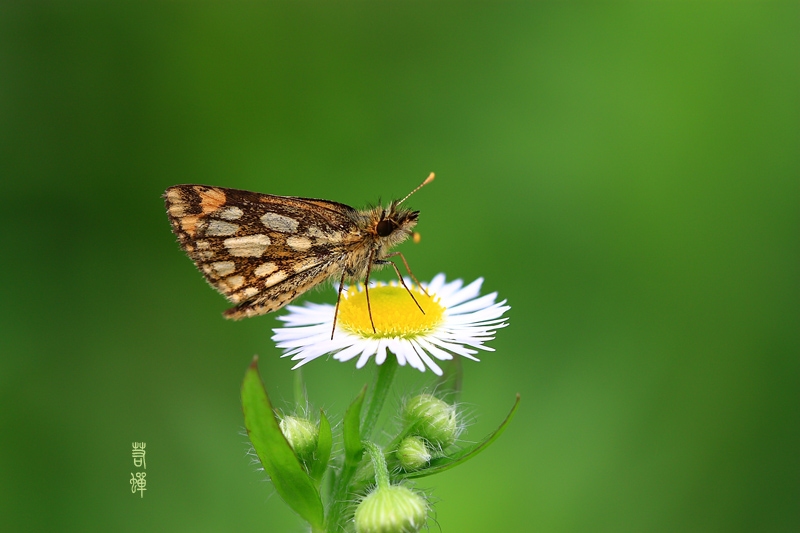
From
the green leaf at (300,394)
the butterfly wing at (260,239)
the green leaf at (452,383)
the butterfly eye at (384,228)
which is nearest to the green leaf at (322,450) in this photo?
the green leaf at (300,394)

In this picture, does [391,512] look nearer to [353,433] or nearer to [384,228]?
[353,433]

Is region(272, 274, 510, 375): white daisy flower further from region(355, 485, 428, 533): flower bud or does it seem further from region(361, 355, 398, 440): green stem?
region(355, 485, 428, 533): flower bud

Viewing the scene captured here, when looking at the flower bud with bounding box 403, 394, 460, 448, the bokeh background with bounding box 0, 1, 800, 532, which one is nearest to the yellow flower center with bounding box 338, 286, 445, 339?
the flower bud with bounding box 403, 394, 460, 448

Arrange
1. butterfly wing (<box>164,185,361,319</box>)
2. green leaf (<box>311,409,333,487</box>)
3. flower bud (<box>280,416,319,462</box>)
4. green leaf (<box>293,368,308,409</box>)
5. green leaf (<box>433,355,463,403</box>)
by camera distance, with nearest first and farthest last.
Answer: green leaf (<box>311,409,333,487</box>) → flower bud (<box>280,416,319,462</box>) → green leaf (<box>293,368,308,409</box>) → green leaf (<box>433,355,463,403</box>) → butterfly wing (<box>164,185,361,319</box>)

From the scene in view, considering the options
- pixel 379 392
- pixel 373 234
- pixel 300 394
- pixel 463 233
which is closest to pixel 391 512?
pixel 379 392

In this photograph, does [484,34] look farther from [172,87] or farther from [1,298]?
A: [1,298]

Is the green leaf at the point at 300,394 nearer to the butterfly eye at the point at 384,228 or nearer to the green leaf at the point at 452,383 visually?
the green leaf at the point at 452,383

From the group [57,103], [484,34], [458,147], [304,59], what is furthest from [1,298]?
[484,34]

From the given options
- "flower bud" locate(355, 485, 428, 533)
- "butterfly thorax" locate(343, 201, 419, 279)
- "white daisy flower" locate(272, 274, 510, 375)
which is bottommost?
"flower bud" locate(355, 485, 428, 533)

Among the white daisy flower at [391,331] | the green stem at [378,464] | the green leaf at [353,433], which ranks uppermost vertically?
the white daisy flower at [391,331]
